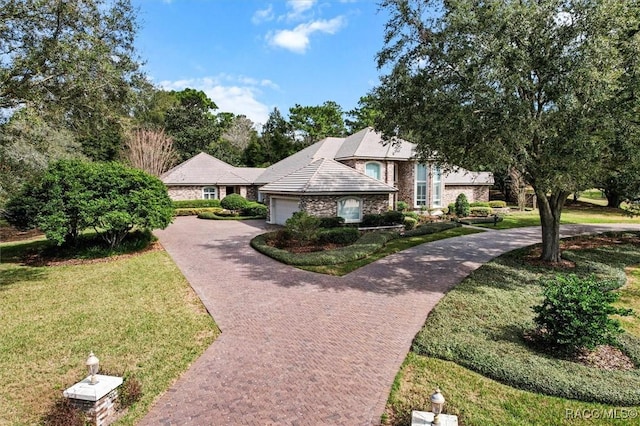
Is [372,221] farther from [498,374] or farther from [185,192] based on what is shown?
[185,192]

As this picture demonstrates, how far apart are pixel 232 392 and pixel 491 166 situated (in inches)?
358

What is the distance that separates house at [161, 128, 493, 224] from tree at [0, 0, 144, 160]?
9880 mm

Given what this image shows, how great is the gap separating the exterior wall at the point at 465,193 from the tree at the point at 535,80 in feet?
71.4

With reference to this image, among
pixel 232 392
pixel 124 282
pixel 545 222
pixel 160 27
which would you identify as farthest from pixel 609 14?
pixel 124 282

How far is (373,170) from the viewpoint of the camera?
28.1 m

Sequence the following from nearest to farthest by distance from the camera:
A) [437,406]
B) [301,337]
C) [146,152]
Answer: [437,406], [301,337], [146,152]

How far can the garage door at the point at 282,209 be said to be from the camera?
72.2 feet

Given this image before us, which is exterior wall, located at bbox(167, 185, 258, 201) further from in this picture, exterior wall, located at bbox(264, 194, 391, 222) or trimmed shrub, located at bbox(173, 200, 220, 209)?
exterior wall, located at bbox(264, 194, 391, 222)

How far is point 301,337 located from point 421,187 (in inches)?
955

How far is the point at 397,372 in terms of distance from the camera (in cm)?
596

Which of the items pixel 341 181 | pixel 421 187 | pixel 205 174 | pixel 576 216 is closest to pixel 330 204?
pixel 341 181

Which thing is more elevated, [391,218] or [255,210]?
[255,210]

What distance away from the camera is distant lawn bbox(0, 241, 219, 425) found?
5.66 m

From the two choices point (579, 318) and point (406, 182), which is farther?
point (406, 182)
